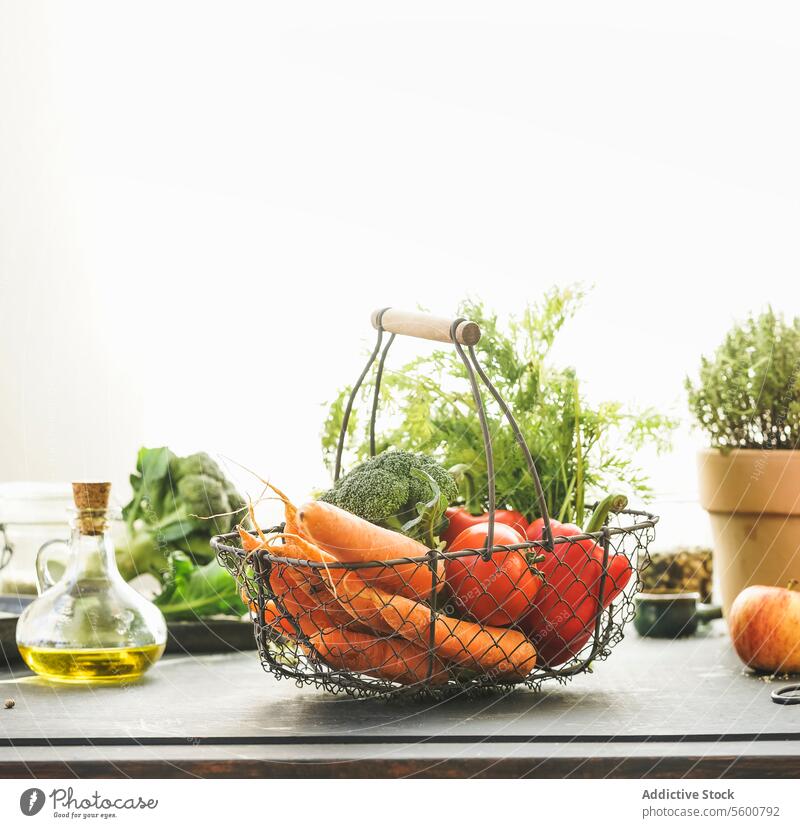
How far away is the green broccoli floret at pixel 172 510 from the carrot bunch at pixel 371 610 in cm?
22

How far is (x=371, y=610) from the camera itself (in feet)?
1.72

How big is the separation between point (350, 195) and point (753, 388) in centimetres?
35

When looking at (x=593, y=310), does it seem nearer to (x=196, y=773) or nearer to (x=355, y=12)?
(x=355, y=12)

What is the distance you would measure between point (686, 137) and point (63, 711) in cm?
64

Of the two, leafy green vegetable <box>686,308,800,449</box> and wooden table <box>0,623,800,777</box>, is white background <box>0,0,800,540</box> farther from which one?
wooden table <box>0,623,800,777</box>

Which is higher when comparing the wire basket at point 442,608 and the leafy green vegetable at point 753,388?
the leafy green vegetable at point 753,388

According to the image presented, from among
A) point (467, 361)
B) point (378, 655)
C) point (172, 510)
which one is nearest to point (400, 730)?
point (378, 655)

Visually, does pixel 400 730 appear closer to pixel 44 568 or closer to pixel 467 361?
pixel 467 361

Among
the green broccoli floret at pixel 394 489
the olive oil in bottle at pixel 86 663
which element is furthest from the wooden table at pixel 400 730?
the green broccoli floret at pixel 394 489

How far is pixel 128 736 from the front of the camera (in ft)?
1.63

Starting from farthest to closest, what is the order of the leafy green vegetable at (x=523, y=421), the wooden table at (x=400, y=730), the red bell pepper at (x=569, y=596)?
the leafy green vegetable at (x=523, y=421)
the red bell pepper at (x=569, y=596)
the wooden table at (x=400, y=730)

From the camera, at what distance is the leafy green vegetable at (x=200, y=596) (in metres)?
0.74

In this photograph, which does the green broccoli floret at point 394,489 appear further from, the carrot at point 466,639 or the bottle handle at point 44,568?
the bottle handle at point 44,568

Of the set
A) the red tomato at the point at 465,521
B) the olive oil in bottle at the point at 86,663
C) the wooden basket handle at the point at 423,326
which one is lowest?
the olive oil in bottle at the point at 86,663
